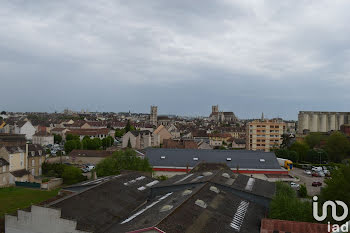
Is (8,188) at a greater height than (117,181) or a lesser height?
lesser

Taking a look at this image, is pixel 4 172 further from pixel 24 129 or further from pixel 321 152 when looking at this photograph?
pixel 24 129

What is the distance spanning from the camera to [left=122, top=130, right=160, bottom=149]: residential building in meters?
67.2

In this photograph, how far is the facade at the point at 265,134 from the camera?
2516 inches

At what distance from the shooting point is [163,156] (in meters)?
37.7

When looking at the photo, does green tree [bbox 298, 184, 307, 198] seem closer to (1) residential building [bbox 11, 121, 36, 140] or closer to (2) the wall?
(2) the wall

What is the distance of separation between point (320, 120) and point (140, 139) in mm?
54341

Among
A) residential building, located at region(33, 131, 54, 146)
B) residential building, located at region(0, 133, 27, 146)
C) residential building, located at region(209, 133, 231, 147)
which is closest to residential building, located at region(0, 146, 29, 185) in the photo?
residential building, located at region(0, 133, 27, 146)

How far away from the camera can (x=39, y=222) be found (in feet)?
49.1

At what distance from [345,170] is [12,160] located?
30.9m

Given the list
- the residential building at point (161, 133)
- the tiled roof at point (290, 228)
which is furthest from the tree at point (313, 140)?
the tiled roof at point (290, 228)

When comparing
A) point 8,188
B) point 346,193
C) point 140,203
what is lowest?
point 8,188

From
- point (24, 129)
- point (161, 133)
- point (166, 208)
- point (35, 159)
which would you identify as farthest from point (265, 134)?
point (24, 129)

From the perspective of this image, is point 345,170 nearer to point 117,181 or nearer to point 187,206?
point 187,206

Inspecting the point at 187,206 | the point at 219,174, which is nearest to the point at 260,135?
the point at 219,174
